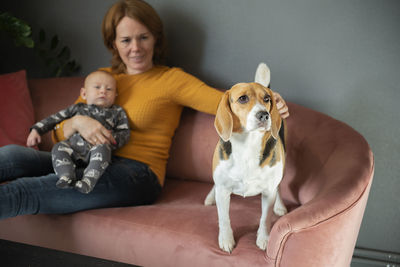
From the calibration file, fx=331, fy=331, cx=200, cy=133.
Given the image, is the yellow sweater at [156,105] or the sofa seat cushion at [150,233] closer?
the sofa seat cushion at [150,233]

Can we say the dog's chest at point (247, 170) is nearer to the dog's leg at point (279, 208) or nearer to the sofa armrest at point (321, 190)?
the sofa armrest at point (321, 190)

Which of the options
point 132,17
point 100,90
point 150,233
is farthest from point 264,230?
point 132,17

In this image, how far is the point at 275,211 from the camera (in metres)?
1.48

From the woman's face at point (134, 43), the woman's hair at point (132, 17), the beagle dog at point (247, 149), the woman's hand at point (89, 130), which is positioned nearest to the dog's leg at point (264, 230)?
the beagle dog at point (247, 149)

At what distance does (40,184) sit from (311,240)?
3.47ft

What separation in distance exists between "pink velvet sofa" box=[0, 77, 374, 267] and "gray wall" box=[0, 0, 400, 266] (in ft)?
0.89

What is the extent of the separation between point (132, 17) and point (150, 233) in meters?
1.10

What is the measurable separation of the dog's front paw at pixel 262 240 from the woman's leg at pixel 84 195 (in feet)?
1.89

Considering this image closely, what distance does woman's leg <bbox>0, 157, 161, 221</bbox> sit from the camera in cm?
129

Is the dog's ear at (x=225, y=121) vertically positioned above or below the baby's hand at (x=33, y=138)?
above

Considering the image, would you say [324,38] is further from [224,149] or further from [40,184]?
[40,184]

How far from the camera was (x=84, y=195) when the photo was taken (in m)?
1.38

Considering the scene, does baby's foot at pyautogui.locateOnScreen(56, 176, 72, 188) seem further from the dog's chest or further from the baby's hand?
the dog's chest

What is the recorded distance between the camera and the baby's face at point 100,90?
1.64 m
